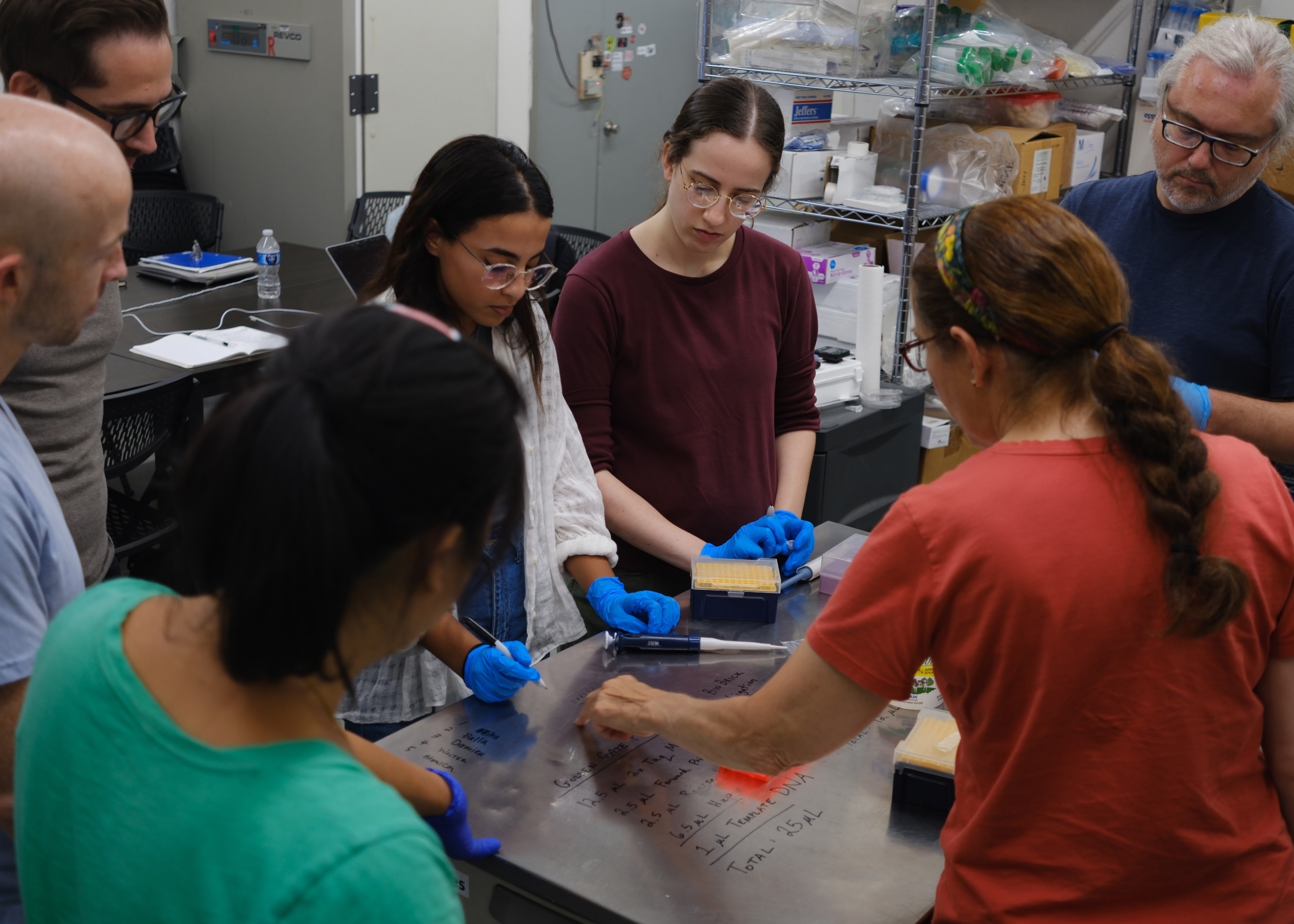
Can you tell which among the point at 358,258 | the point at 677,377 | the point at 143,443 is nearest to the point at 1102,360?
the point at 677,377

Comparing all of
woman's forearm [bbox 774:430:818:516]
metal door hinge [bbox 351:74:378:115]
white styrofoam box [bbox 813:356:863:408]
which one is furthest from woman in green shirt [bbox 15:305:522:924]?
metal door hinge [bbox 351:74:378:115]

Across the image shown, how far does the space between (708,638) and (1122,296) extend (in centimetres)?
82

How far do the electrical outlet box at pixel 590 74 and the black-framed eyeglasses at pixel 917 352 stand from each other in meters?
4.23

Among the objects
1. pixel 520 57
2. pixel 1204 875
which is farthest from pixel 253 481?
pixel 520 57

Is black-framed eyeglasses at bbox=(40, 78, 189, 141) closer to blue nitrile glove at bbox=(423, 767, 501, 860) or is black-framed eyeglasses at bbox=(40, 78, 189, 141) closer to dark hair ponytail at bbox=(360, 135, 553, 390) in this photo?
dark hair ponytail at bbox=(360, 135, 553, 390)

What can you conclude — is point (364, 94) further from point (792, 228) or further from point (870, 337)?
point (870, 337)

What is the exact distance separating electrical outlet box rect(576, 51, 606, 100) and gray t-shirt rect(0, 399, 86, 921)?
4458 millimetres

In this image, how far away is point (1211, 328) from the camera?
6.30 feet

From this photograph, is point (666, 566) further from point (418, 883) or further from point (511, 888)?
point (418, 883)

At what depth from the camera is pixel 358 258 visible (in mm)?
1866

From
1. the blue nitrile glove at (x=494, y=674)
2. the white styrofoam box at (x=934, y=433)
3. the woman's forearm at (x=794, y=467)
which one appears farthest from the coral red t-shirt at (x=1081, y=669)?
the white styrofoam box at (x=934, y=433)

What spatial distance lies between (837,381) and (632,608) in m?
1.39

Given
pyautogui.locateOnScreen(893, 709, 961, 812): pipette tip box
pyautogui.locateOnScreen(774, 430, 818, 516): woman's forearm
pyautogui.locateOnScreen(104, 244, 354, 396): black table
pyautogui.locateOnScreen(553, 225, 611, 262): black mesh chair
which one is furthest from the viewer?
pyautogui.locateOnScreen(553, 225, 611, 262): black mesh chair

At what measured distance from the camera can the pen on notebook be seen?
1.47 meters
